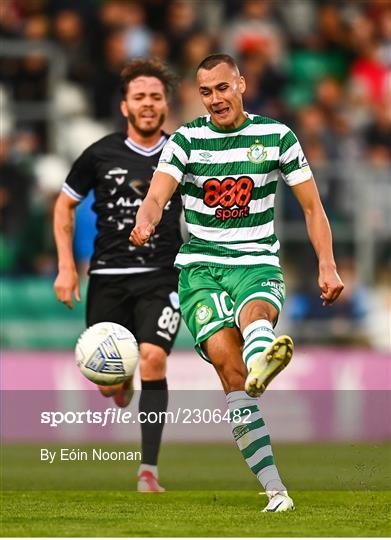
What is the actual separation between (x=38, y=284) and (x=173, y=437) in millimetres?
2390

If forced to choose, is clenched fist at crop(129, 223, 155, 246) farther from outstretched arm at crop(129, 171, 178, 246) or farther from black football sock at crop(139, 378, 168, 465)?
black football sock at crop(139, 378, 168, 465)

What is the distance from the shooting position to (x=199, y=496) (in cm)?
850

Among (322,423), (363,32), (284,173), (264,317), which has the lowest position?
(322,423)

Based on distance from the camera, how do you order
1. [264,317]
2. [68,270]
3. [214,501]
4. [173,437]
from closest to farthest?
1. [264,317]
2. [214,501]
3. [68,270]
4. [173,437]

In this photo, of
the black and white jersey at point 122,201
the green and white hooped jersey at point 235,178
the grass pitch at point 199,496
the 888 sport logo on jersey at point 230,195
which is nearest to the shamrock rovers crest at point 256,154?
the green and white hooped jersey at point 235,178

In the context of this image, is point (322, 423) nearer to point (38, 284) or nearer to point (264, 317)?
point (38, 284)

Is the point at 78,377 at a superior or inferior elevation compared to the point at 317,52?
inferior

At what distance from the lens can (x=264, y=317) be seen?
743cm

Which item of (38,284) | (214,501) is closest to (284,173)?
(214,501)

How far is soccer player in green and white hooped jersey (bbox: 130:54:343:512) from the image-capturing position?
7.59 metres

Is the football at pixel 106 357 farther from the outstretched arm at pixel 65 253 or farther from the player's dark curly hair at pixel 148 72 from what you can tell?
the player's dark curly hair at pixel 148 72

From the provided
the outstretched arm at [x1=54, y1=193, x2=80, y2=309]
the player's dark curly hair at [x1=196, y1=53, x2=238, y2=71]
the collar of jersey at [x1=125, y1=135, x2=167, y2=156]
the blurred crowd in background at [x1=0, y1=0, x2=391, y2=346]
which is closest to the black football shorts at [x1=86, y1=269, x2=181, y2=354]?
the outstretched arm at [x1=54, y1=193, x2=80, y2=309]

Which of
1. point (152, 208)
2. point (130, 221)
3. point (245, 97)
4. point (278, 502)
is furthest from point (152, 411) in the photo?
point (245, 97)

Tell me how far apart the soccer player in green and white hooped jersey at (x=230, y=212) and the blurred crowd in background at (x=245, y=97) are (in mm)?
6390
